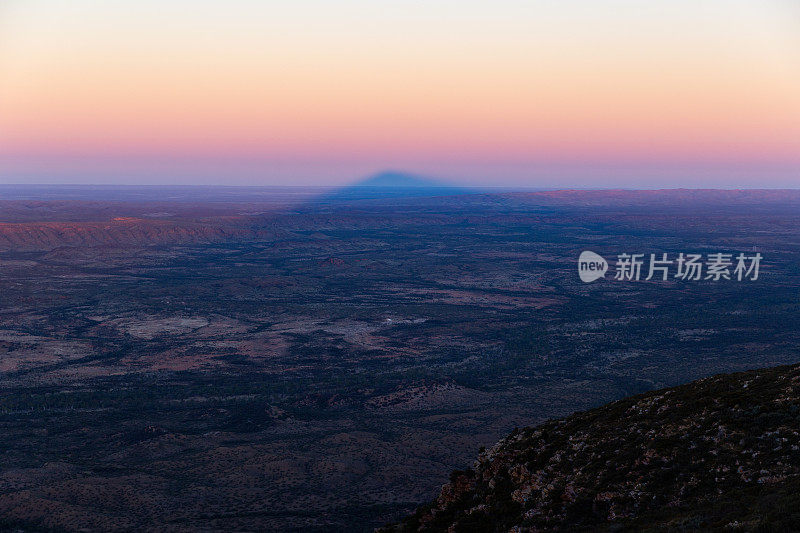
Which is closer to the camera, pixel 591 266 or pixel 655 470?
pixel 655 470

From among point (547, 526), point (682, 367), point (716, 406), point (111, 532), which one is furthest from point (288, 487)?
point (682, 367)

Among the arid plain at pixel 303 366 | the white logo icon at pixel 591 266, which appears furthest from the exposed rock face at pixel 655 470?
the white logo icon at pixel 591 266

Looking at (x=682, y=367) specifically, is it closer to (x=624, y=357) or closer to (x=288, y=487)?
(x=624, y=357)

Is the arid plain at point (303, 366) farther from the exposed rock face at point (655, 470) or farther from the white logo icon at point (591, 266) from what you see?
the exposed rock face at point (655, 470)

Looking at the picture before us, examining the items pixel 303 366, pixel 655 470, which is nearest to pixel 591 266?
pixel 303 366

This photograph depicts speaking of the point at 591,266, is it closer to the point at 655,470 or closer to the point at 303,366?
the point at 303,366
